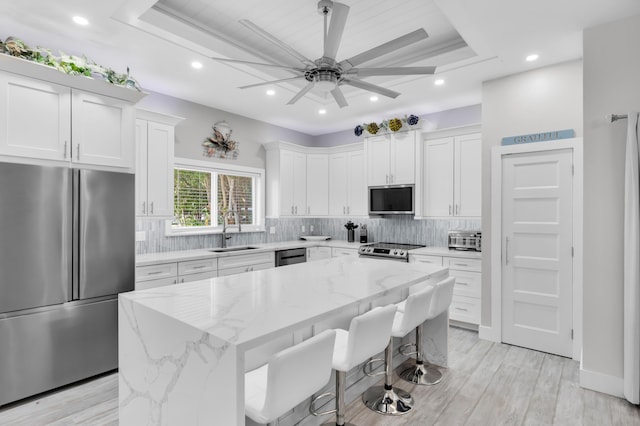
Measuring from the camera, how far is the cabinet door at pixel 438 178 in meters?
4.43

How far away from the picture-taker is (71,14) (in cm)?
243

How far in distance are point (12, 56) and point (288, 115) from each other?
10.2ft

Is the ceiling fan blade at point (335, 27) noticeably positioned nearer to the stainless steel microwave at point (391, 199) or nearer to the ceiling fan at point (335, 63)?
the ceiling fan at point (335, 63)

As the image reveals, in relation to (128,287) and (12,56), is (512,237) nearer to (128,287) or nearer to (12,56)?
(128,287)

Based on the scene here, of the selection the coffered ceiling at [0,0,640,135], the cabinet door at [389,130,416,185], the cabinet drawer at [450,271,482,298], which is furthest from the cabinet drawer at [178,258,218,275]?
the cabinet drawer at [450,271,482,298]

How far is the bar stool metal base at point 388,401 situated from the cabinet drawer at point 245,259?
2.22m

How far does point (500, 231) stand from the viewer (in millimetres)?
3518

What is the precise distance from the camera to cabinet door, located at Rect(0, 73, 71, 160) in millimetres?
2398

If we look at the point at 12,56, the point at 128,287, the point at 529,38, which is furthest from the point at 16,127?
the point at 529,38

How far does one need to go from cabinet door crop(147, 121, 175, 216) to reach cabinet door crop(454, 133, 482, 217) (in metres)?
3.47

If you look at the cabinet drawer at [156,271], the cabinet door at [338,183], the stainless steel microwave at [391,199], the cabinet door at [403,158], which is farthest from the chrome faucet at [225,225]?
the cabinet door at [403,158]

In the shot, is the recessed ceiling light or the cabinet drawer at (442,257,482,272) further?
the cabinet drawer at (442,257,482,272)

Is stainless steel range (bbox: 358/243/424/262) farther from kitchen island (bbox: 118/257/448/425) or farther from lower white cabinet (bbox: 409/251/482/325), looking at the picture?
kitchen island (bbox: 118/257/448/425)

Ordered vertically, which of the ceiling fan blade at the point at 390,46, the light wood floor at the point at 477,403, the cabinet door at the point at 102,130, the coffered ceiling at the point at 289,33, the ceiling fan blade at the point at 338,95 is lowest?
the light wood floor at the point at 477,403
